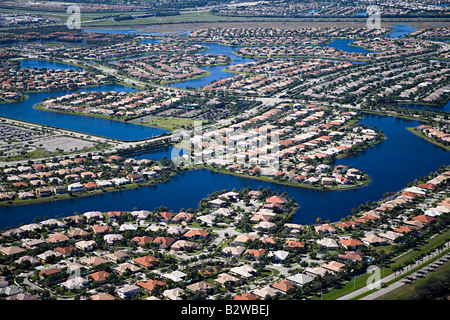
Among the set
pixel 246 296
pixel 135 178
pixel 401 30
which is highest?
pixel 401 30

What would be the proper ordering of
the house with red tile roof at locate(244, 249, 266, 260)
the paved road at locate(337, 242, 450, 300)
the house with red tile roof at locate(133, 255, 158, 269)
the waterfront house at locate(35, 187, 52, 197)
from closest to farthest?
the paved road at locate(337, 242, 450, 300)
the house with red tile roof at locate(133, 255, 158, 269)
the house with red tile roof at locate(244, 249, 266, 260)
the waterfront house at locate(35, 187, 52, 197)

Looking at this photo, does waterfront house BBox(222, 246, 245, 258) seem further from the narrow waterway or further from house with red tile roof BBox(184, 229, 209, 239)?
the narrow waterway

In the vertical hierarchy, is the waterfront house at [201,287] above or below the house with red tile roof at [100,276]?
below

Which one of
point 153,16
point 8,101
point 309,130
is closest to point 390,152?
point 309,130

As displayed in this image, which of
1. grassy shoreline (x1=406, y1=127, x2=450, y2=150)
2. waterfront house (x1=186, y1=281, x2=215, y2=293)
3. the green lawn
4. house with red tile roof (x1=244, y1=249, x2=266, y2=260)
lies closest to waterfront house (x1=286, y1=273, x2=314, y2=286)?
house with red tile roof (x1=244, y1=249, x2=266, y2=260)

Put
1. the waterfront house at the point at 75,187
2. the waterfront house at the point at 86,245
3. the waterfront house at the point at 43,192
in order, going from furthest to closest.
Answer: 1. the waterfront house at the point at 75,187
2. the waterfront house at the point at 43,192
3. the waterfront house at the point at 86,245

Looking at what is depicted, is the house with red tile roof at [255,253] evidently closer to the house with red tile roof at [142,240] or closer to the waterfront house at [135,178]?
the house with red tile roof at [142,240]

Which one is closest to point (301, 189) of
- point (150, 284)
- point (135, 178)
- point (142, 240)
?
point (135, 178)

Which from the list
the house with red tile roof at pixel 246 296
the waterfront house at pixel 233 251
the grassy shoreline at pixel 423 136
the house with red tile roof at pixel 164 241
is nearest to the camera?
the house with red tile roof at pixel 246 296

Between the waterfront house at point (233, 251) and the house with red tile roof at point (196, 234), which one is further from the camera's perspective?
the house with red tile roof at point (196, 234)

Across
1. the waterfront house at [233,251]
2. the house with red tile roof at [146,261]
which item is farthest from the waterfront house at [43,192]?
the waterfront house at [233,251]

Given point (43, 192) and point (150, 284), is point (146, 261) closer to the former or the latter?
point (150, 284)
